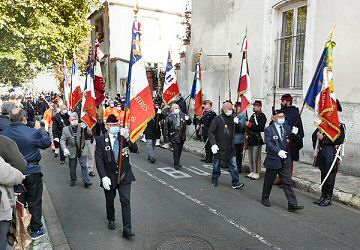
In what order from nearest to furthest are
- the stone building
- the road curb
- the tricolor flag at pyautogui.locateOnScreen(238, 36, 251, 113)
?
the road curb → the stone building → the tricolor flag at pyautogui.locateOnScreen(238, 36, 251, 113)

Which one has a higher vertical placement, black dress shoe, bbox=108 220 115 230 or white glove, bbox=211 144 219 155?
white glove, bbox=211 144 219 155

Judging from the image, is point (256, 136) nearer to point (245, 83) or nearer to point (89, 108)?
point (245, 83)

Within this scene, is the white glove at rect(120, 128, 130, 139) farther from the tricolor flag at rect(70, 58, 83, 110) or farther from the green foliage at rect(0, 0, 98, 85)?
the green foliage at rect(0, 0, 98, 85)

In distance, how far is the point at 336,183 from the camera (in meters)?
7.71

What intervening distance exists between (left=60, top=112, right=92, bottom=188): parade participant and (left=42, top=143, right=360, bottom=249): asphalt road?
1.06 feet

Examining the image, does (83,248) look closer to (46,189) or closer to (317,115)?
(46,189)

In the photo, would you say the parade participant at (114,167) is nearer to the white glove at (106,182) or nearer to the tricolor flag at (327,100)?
the white glove at (106,182)

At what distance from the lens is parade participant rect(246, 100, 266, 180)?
28.2ft

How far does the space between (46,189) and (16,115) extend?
345 centimetres

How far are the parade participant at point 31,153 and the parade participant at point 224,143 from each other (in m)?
3.91

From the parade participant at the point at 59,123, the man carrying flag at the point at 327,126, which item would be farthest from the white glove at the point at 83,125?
the man carrying flag at the point at 327,126

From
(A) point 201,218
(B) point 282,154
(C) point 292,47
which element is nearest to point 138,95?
(A) point 201,218

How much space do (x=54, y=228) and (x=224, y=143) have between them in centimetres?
411

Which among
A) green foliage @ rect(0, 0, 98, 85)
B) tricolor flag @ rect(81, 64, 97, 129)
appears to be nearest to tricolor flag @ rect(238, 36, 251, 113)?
tricolor flag @ rect(81, 64, 97, 129)
